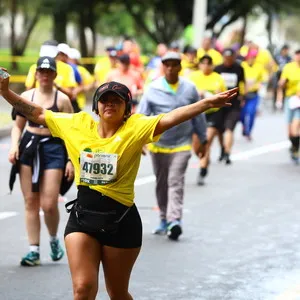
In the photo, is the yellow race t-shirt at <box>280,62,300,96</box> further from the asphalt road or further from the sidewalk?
the sidewalk

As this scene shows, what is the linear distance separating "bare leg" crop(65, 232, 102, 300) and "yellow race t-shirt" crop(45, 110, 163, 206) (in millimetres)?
336

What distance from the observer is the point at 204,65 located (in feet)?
45.9

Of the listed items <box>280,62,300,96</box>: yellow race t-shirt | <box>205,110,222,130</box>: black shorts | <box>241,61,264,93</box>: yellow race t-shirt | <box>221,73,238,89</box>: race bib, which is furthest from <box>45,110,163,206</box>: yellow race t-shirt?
<box>241,61,264,93</box>: yellow race t-shirt

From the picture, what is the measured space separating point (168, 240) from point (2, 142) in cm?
946

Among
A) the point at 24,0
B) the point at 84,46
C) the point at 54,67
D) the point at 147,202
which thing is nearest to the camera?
the point at 54,67

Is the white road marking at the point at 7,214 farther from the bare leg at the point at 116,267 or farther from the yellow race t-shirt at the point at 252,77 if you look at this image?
the yellow race t-shirt at the point at 252,77

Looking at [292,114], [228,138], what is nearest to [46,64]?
[228,138]

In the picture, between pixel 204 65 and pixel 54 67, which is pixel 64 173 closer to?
pixel 54 67

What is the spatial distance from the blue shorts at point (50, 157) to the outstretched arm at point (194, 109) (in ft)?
7.75

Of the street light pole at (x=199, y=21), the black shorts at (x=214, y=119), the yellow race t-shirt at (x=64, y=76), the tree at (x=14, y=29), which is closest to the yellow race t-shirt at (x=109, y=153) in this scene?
the yellow race t-shirt at (x=64, y=76)

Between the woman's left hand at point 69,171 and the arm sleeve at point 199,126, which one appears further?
the arm sleeve at point 199,126

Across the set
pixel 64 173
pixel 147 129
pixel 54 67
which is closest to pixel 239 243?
pixel 64 173

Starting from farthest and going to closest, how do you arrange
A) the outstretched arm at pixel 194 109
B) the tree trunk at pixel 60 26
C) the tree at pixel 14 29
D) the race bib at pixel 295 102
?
1. the tree at pixel 14 29
2. the tree trunk at pixel 60 26
3. the race bib at pixel 295 102
4. the outstretched arm at pixel 194 109

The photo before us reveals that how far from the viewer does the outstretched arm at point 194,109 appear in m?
5.79
